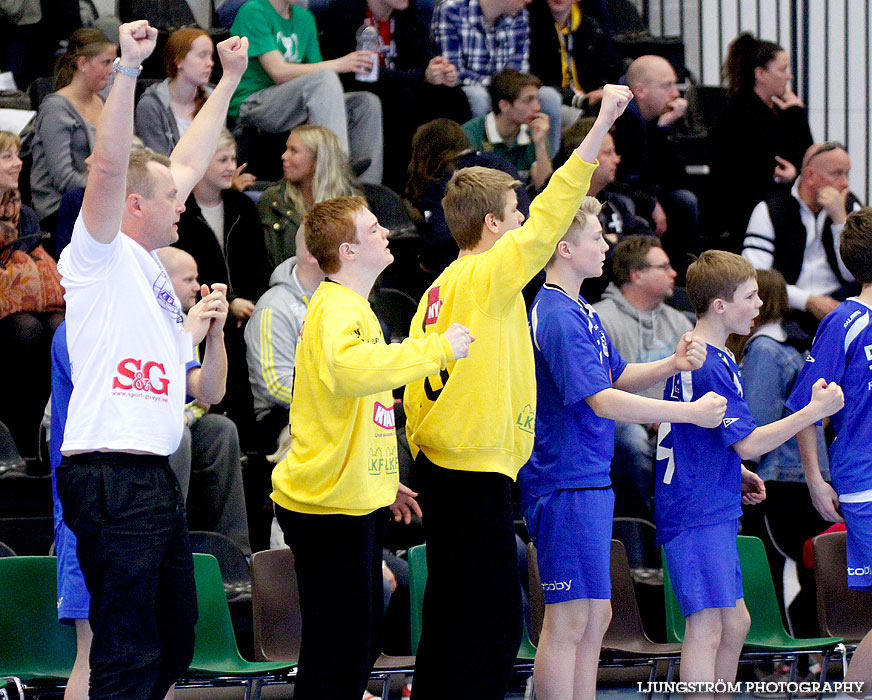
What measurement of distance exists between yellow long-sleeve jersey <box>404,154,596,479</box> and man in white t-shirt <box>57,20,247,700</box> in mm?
796

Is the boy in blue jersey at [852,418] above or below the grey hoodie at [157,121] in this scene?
below

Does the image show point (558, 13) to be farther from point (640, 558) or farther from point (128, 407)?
point (128, 407)

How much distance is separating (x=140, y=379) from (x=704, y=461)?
200 centimetres

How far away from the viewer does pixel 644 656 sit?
479 centimetres

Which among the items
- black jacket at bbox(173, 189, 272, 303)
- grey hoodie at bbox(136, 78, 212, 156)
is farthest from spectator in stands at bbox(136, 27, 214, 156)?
black jacket at bbox(173, 189, 272, 303)

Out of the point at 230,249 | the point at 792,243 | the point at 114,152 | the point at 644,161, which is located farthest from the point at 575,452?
the point at 644,161

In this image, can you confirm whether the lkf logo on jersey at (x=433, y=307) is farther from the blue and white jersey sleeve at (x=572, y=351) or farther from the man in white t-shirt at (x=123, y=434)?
the man in white t-shirt at (x=123, y=434)

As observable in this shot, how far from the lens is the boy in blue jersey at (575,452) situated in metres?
3.88

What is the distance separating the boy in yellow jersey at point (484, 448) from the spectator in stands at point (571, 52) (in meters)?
4.80

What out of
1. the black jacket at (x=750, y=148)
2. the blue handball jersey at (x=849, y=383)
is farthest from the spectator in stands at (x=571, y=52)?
the blue handball jersey at (x=849, y=383)

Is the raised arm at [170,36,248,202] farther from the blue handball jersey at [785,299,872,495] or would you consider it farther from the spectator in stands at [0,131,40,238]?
→ the blue handball jersey at [785,299,872,495]

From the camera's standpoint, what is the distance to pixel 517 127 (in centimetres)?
Result: 705

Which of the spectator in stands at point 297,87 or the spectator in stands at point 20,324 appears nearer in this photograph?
the spectator in stands at point 20,324

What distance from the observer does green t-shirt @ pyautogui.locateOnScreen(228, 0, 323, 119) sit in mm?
6930
